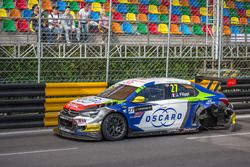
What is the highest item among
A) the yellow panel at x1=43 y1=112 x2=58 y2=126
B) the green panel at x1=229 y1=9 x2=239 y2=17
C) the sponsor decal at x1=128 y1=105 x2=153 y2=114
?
the green panel at x1=229 y1=9 x2=239 y2=17

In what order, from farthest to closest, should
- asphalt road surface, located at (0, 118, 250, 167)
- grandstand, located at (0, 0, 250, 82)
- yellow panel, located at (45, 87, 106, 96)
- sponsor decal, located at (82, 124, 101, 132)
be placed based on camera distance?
grandstand, located at (0, 0, 250, 82) < yellow panel, located at (45, 87, 106, 96) < sponsor decal, located at (82, 124, 101, 132) < asphalt road surface, located at (0, 118, 250, 167)

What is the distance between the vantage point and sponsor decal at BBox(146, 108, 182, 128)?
11659mm

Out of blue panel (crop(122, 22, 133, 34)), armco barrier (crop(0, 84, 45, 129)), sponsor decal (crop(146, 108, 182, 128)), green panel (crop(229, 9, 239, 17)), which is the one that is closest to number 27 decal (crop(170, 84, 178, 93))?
sponsor decal (crop(146, 108, 182, 128))

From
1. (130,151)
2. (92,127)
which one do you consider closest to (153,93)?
(92,127)

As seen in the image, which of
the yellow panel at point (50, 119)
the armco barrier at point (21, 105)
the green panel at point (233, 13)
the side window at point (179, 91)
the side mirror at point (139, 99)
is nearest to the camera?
the side mirror at point (139, 99)

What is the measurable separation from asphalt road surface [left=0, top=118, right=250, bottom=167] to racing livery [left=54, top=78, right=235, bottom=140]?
0.72 ft

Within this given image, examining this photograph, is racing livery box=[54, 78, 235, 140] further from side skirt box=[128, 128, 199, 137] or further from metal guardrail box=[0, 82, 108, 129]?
metal guardrail box=[0, 82, 108, 129]

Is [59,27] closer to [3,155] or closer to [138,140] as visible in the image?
[138,140]

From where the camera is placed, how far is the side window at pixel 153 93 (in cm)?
1176

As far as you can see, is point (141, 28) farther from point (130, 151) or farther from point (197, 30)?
point (130, 151)

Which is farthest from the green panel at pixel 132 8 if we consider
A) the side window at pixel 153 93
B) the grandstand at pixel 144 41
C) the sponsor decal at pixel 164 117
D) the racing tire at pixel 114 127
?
the racing tire at pixel 114 127

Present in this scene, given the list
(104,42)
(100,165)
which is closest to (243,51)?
(104,42)

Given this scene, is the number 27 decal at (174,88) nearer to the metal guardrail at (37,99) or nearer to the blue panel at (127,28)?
the metal guardrail at (37,99)

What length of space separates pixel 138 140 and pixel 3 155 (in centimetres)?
313
